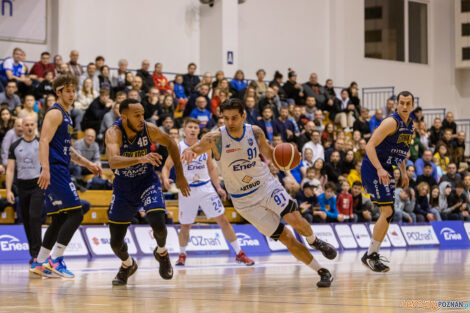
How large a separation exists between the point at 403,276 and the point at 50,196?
4.32 metres

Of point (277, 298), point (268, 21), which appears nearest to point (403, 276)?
point (277, 298)

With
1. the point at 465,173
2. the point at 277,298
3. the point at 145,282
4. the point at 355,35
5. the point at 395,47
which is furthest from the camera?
the point at 395,47

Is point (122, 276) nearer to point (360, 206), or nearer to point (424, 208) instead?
point (360, 206)

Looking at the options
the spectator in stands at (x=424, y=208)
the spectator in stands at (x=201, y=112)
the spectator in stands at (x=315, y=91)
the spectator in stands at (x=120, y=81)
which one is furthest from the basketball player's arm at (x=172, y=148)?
the spectator in stands at (x=315, y=91)

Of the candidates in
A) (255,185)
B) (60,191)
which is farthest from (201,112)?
(255,185)

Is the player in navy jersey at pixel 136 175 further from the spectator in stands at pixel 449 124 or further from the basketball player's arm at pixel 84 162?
the spectator in stands at pixel 449 124

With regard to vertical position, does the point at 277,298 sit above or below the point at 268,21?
below

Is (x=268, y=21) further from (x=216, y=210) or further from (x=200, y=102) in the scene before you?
(x=216, y=210)

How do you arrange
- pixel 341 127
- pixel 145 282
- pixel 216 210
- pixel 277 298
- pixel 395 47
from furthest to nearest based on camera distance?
pixel 395 47 < pixel 341 127 < pixel 216 210 < pixel 145 282 < pixel 277 298

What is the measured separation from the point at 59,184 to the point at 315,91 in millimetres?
15968

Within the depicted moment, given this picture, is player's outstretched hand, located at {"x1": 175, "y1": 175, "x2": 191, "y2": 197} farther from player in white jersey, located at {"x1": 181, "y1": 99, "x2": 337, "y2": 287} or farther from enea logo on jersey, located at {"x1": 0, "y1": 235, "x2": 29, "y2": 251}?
enea logo on jersey, located at {"x1": 0, "y1": 235, "x2": 29, "y2": 251}

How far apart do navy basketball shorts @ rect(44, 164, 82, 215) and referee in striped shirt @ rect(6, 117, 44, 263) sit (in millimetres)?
2473

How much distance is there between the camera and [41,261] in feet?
30.4

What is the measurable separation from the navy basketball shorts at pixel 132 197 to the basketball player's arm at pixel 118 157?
0.43 meters
